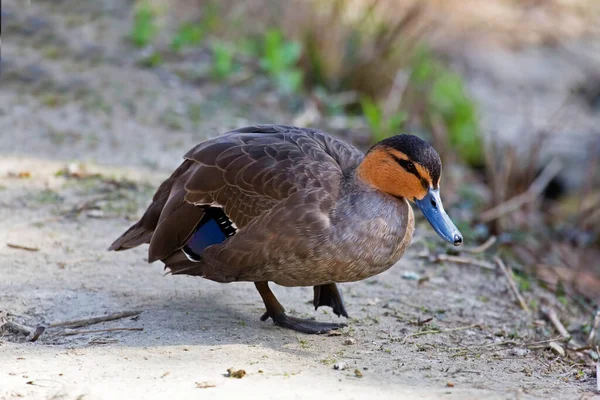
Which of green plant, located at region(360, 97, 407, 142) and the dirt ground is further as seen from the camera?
green plant, located at region(360, 97, 407, 142)

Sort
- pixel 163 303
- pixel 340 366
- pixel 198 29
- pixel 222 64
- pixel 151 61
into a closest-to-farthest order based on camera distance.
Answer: pixel 340 366 < pixel 163 303 < pixel 222 64 < pixel 151 61 < pixel 198 29

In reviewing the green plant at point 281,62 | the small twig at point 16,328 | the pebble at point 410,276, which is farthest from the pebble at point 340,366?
the green plant at point 281,62

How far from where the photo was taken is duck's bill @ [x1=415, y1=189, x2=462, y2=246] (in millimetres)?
3920

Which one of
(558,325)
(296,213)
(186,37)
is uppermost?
(186,37)

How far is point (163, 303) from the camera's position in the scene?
430 cm

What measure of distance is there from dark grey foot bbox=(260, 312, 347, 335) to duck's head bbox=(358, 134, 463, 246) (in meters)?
0.69

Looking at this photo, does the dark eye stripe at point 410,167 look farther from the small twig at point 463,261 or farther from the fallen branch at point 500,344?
the small twig at point 463,261

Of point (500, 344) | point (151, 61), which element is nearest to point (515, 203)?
point (500, 344)

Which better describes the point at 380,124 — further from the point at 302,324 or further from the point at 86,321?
the point at 86,321

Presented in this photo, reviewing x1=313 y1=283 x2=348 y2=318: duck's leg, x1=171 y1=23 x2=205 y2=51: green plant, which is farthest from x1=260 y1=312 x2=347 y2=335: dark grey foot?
x1=171 y1=23 x2=205 y2=51: green plant

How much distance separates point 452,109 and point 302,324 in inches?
196

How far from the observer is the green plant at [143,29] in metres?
8.32

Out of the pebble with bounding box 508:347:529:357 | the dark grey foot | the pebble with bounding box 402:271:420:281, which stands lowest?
the pebble with bounding box 508:347:529:357

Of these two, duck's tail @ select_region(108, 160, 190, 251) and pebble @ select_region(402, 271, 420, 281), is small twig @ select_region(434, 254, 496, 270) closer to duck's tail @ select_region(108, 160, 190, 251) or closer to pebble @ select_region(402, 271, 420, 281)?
pebble @ select_region(402, 271, 420, 281)
